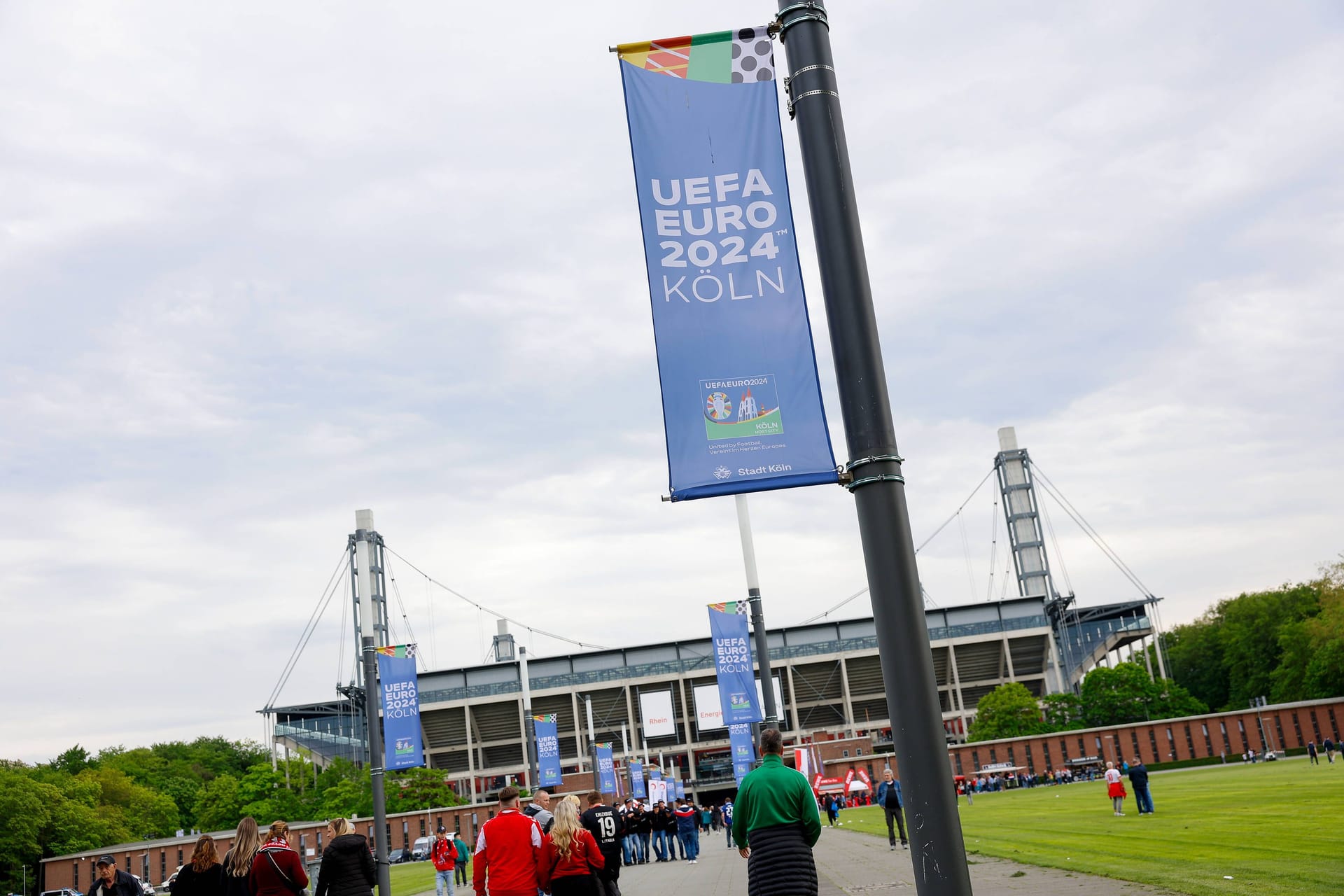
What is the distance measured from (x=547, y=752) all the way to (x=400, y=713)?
13074 mm

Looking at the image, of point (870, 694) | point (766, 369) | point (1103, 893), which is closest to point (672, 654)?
point (870, 694)

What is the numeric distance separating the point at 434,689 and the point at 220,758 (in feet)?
115

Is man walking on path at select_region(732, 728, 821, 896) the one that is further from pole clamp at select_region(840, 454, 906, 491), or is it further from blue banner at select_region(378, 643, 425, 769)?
blue banner at select_region(378, 643, 425, 769)

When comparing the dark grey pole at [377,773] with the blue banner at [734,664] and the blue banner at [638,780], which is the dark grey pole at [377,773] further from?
the blue banner at [638,780]

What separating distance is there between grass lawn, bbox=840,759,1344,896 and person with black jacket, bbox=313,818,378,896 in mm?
9556

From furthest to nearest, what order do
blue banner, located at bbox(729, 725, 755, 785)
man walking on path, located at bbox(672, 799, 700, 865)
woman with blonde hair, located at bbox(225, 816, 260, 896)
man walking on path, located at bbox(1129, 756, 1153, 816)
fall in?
man walking on path, located at bbox(672, 799, 700, 865), man walking on path, located at bbox(1129, 756, 1153, 816), blue banner, located at bbox(729, 725, 755, 785), woman with blonde hair, located at bbox(225, 816, 260, 896)

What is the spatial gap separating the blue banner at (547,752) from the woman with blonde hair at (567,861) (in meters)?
28.6

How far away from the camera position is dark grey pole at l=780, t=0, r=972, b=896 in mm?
4344

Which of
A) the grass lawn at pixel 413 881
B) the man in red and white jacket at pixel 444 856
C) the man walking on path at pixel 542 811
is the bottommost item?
the grass lawn at pixel 413 881

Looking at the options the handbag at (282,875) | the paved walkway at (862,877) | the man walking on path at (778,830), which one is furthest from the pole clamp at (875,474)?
the handbag at (282,875)

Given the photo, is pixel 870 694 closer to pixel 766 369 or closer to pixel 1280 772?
pixel 1280 772

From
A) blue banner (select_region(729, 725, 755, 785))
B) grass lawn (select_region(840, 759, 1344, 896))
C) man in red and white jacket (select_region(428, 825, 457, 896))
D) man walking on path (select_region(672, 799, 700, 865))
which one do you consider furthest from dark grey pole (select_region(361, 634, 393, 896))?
grass lawn (select_region(840, 759, 1344, 896))

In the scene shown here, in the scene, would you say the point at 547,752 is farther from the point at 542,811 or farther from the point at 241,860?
the point at 241,860

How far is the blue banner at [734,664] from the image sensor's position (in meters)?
21.3
